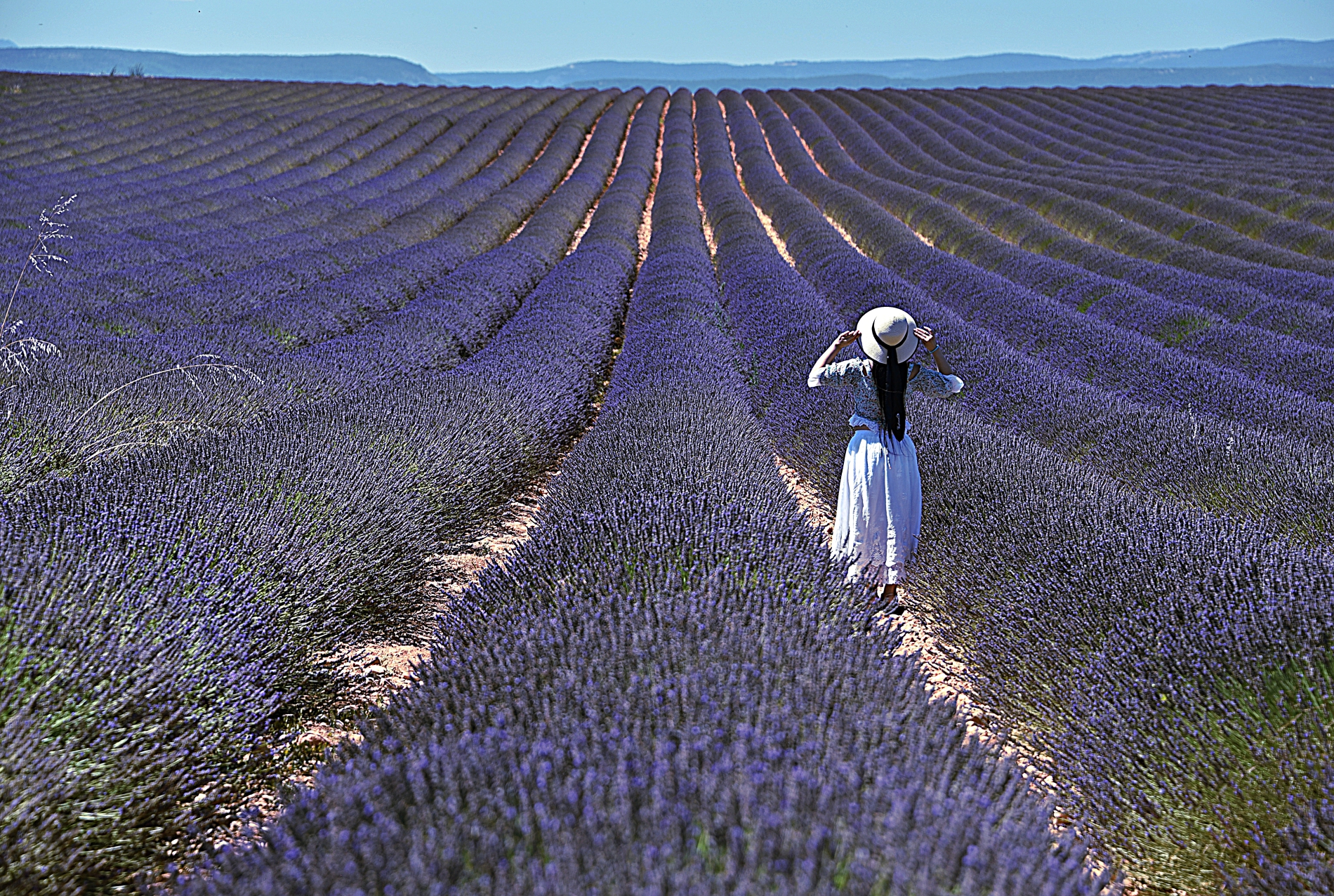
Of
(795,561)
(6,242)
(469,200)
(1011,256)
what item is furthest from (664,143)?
(795,561)

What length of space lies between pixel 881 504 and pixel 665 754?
189 cm

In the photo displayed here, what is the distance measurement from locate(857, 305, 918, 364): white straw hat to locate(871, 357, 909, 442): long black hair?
3 centimetres

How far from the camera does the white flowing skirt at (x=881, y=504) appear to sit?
2.98m

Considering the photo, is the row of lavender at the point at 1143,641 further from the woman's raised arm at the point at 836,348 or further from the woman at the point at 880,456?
the woman's raised arm at the point at 836,348

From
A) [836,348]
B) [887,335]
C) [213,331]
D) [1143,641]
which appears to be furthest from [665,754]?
[213,331]

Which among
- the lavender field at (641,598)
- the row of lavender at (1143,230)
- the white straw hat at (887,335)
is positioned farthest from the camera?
the row of lavender at (1143,230)

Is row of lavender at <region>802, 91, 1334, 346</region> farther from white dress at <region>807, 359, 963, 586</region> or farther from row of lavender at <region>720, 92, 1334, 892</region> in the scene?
white dress at <region>807, 359, 963, 586</region>

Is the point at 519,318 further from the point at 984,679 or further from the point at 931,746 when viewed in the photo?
the point at 931,746

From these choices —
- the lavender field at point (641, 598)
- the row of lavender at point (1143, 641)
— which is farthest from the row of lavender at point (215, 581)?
the row of lavender at point (1143, 641)

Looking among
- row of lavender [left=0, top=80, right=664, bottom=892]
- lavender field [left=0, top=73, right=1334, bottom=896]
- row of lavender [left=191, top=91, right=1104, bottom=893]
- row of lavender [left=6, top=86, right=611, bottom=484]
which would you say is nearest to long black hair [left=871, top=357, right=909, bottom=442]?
lavender field [left=0, top=73, right=1334, bottom=896]

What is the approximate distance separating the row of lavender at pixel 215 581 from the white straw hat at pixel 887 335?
175 cm

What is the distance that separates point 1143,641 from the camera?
2021mm

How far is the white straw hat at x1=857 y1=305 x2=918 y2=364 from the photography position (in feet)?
9.12

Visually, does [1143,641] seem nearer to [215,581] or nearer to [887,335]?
[887,335]
